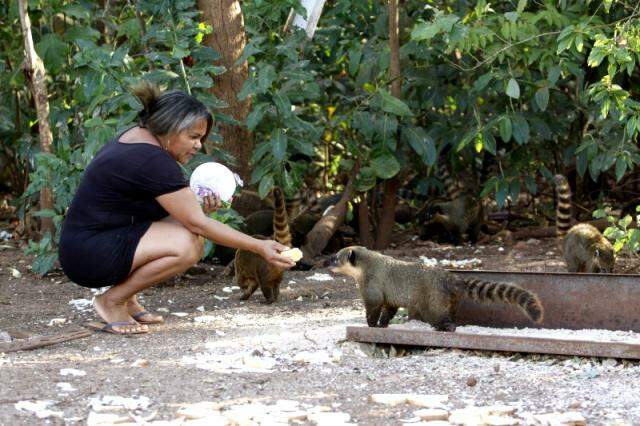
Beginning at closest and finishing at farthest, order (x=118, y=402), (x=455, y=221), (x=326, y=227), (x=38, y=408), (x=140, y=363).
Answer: (x=38, y=408) → (x=118, y=402) → (x=140, y=363) → (x=326, y=227) → (x=455, y=221)

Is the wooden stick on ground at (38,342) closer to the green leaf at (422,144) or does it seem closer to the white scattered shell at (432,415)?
the white scattered shell at (432,415)

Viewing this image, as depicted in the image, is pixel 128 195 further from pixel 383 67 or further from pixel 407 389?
pixel 383 67

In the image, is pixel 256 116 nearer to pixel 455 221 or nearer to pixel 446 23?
pixel 446 23

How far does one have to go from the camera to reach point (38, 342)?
5809 mm

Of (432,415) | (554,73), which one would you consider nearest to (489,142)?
(554,73)

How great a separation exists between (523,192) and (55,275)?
6067mm

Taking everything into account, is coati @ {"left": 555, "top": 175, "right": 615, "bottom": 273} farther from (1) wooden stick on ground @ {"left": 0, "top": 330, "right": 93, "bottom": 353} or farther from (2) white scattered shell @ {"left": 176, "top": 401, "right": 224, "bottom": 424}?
(2) white scattered shell @ {"left": 176, "top": 401, "right": 224, "bottom": 424}

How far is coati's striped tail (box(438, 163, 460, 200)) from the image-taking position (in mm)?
11626

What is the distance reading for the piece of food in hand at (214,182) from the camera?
6.18 metres

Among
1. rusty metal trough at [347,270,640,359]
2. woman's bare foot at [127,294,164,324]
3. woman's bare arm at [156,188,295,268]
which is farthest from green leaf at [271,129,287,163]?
rusty metal trough at [347,270,640,359]

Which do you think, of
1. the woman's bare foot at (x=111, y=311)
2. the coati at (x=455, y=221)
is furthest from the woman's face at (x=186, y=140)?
the coati at (x=455, y=221)

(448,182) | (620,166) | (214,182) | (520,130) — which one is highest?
(520,130)

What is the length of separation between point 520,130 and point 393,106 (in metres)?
1.14

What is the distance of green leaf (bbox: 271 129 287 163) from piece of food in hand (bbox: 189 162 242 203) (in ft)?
5.98
